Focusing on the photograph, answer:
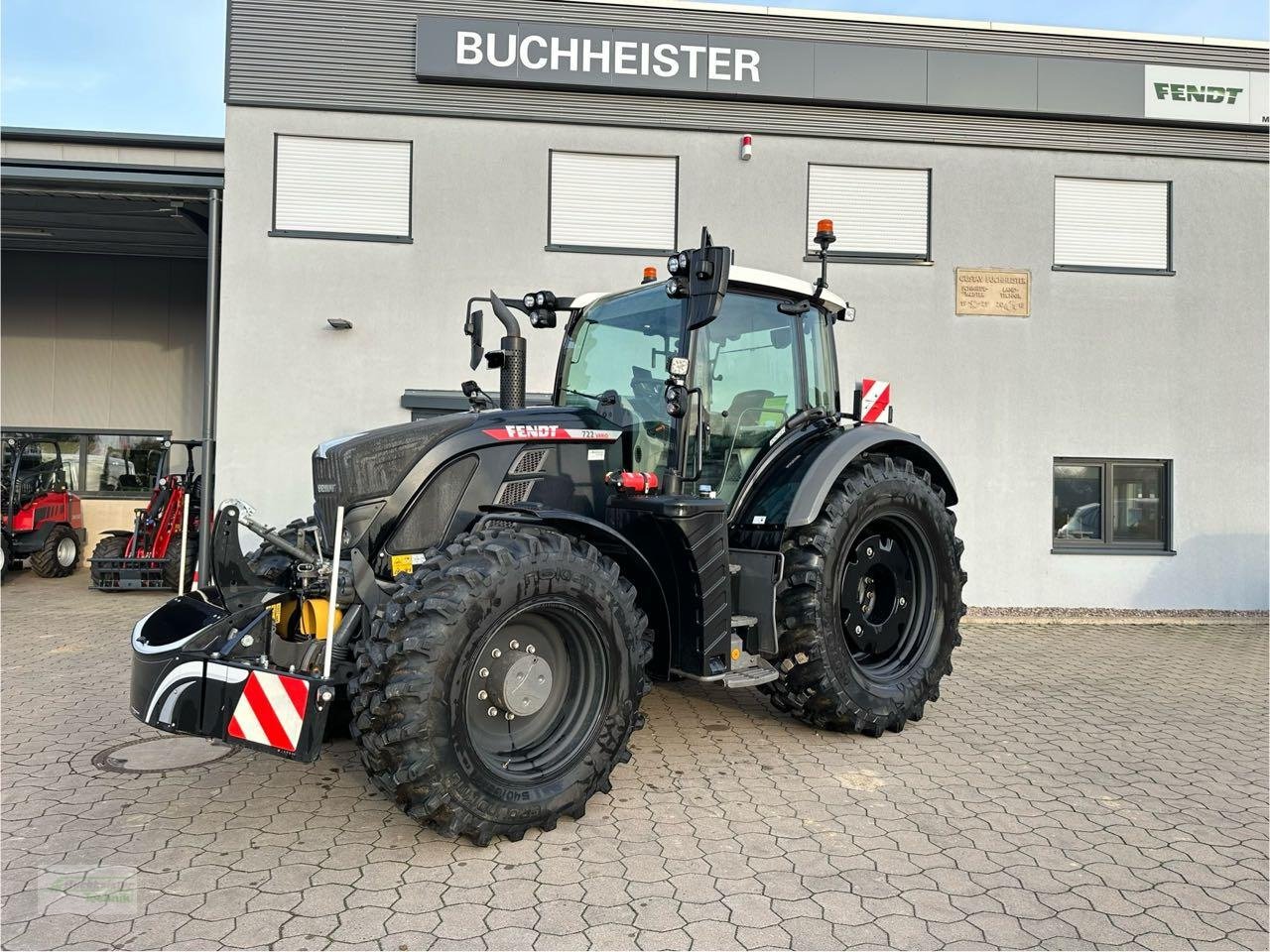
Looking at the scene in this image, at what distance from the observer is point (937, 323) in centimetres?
950

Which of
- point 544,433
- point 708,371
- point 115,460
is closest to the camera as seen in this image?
point 544,433

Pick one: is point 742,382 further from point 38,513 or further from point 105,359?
point 105,359

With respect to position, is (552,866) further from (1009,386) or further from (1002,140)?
(1002,140)

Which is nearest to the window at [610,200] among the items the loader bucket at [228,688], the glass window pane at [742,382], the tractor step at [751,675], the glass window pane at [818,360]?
the glass window pane at [818,360]

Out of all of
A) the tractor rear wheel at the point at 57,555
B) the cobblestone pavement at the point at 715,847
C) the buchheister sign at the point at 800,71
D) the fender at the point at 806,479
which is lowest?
the cobblestone pavement at the point at 715,847

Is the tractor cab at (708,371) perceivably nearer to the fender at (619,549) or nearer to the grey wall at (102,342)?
the fender at (619,549)

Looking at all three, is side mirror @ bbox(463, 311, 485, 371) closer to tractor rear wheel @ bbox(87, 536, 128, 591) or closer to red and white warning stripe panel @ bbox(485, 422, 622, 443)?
red and white warning stripe panel @ bbox(485, 422, 622, 443)

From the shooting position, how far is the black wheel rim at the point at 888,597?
4902mm

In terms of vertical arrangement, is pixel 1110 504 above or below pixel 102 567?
above

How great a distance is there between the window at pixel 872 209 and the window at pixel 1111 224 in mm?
1566

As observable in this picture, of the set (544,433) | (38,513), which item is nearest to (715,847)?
(544,433)

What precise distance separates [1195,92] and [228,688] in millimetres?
11366

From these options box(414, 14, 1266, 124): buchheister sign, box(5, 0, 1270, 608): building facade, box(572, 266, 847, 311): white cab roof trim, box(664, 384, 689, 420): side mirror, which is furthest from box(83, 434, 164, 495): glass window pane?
box(664, 384, 689, 420): side mirror

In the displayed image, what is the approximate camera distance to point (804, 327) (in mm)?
5027
